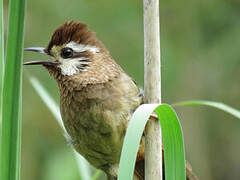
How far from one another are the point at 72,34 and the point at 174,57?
7.77 ft

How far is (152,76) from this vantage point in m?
1.92

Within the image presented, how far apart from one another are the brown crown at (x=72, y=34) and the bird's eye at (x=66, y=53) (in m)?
0.04

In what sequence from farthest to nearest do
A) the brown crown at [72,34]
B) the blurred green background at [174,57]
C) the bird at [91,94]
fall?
the blurred green background at [174,57] → the brown crown at [72,34] → the bird at [91,94]

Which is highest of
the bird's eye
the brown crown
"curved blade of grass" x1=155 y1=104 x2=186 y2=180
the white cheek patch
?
the brown crown

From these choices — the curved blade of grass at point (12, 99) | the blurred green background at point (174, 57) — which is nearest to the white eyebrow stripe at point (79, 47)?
the curved blade of grass at point (12, 99)

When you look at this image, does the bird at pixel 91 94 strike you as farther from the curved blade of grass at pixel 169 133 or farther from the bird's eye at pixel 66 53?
the curved blade of grass at pixel 169 133

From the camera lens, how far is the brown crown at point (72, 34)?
2.38m

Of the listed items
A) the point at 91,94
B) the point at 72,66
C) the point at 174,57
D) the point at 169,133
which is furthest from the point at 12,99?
the point at 174,57

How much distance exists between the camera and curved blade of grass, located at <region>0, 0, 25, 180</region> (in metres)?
1.48

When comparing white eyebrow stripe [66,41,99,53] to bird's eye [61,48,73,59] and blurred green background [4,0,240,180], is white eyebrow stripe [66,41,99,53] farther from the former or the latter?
blurred green background [4,0,240,180]

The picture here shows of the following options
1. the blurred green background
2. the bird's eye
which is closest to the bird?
the bird's eye

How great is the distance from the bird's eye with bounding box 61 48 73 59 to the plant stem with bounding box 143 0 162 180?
25.3 inches

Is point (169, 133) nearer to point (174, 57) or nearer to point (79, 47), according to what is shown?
point (79, 47)

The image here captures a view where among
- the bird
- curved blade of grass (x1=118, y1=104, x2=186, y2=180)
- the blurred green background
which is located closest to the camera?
curved blade of grass (x1=118, y1=104, x2=186, y2=180)
